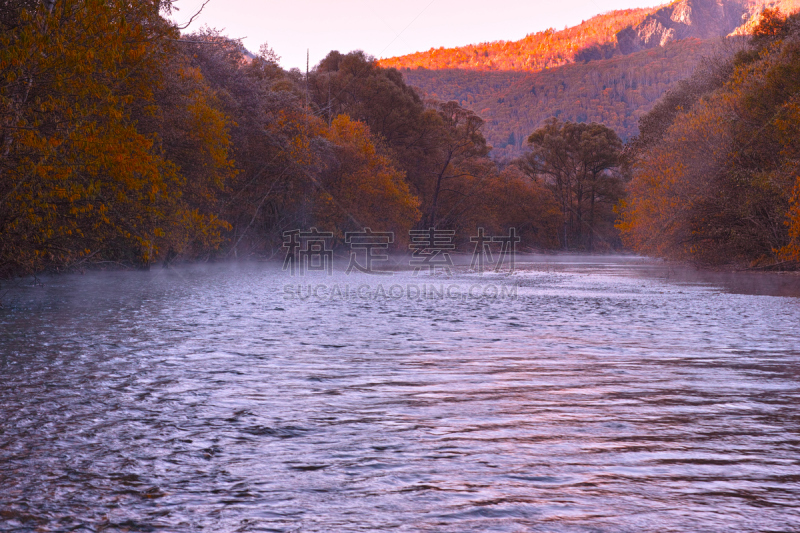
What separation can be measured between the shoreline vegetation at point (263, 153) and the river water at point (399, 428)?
4.92 m

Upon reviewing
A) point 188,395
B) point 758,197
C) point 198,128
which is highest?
point 198,128

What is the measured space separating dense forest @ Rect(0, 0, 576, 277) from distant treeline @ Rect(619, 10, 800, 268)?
23.7 metres

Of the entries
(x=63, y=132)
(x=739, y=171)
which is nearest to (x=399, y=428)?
(x=63, y=132)

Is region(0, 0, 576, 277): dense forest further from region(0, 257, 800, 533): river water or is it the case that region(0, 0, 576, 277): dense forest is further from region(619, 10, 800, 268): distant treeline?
region(619, 10, 800, 268): distant treeline

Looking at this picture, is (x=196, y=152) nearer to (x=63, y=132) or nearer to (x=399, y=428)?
(x=63, y=132)

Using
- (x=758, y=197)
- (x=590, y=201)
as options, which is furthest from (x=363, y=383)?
(x=590, y=201)

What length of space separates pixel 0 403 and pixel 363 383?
3980 mm

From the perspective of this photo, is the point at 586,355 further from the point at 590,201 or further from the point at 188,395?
the point at 590,201

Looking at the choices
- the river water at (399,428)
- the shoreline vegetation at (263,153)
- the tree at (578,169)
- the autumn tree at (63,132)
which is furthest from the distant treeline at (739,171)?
the tree at (578,169)

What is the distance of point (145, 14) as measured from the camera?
22.2 metres

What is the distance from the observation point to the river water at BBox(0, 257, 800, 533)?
4.61 metres

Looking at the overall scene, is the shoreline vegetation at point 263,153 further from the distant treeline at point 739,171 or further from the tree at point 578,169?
the tree at point 578,169

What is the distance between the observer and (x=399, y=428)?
22.2ft

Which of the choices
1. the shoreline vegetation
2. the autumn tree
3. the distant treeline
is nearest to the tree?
the shoreline vegetation
